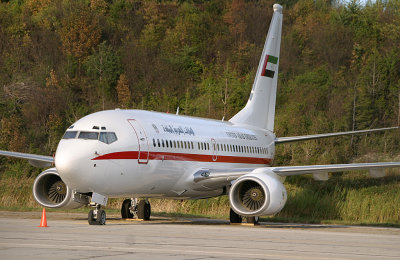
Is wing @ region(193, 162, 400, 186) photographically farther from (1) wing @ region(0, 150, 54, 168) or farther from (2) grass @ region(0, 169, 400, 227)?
(1) wing @ region(0, 150, 54, 168)

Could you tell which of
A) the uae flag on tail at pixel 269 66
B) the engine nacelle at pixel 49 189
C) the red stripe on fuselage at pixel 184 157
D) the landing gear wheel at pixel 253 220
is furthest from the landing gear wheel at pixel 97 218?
the uae flag on tail at pixel 269 66

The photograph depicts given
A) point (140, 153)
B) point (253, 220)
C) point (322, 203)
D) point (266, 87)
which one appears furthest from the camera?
point (266, 87)

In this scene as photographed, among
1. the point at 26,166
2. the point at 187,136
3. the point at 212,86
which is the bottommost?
the point at 26,166

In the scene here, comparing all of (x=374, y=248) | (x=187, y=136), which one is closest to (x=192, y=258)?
(x=374, y=248)

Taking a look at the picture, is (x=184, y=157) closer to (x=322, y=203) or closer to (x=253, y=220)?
(x=253, y=220)

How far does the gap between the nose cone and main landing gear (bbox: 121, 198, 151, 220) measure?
178 inches

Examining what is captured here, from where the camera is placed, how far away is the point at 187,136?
2291 cm

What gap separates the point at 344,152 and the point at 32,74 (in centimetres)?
2910

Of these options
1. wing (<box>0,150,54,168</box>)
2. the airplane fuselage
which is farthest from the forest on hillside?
wing (<box>0,150,54,168</box>)

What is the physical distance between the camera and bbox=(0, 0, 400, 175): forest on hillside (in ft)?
158

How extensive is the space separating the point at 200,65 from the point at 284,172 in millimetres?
43058

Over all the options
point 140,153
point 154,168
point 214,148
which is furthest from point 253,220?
point 140,153

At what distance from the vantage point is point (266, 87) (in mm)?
30969

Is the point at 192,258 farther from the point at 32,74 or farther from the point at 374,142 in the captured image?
the point at 32,74
